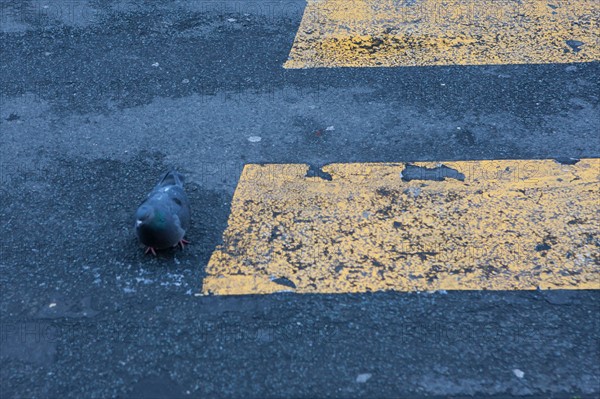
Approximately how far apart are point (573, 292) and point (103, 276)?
2146mm

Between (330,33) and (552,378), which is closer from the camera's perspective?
(552,378)

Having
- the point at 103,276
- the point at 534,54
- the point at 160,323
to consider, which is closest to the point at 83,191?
the point at 103,276

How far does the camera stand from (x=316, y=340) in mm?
2795

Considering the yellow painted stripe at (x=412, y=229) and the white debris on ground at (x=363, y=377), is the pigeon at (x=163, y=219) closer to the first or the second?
the yellow painted stripe at (x=412, y=229)

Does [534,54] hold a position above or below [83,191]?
above

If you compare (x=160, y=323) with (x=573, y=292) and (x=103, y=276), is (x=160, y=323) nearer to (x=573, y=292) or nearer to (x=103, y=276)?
(x=103, y=276)

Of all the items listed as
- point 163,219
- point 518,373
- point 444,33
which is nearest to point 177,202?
point 163,219

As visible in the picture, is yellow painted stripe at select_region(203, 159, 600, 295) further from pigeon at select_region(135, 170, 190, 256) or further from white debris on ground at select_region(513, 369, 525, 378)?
white debris on ground at select_region(513, 369, 525, 378)

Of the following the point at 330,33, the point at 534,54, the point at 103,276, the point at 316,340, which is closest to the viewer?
the point at 316,340

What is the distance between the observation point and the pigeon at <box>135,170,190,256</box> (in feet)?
10.3

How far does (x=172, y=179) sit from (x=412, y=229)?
1.27 meters

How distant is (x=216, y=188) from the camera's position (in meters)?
3.71

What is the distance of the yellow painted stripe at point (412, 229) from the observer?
3.07m

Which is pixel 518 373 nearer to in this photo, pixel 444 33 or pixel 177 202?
pixel 177 202
